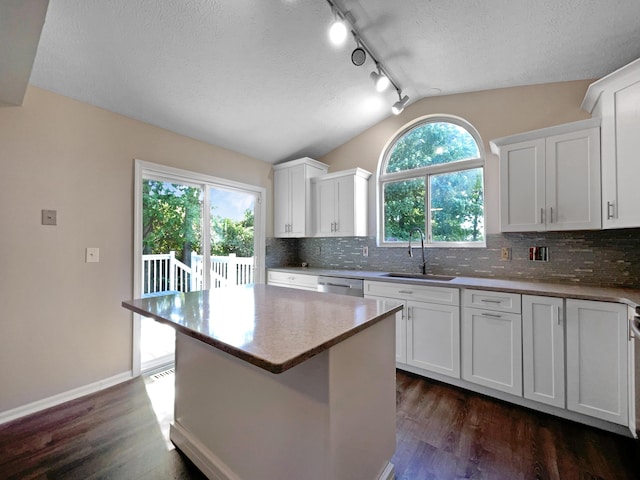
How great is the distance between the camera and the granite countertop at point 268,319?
878mm

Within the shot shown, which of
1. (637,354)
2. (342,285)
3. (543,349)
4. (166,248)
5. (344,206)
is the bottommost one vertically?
(543,349)

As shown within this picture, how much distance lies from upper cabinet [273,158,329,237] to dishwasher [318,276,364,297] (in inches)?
32.1

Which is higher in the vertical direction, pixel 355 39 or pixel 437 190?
pixel 355 39

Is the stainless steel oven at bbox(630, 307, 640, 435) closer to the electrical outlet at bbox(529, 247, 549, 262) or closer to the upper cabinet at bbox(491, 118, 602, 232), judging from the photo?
the upper cabinet at bbox(491, 118, 602, 232)

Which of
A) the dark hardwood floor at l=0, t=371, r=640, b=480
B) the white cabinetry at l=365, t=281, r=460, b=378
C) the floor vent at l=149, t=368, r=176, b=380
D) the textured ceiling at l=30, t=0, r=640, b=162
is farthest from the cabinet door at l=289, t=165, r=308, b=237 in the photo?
the dark hardwood floor at l=0, t=371, r=640, b=480

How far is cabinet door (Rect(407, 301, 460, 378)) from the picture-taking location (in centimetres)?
234

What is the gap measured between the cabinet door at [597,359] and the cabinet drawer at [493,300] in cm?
30

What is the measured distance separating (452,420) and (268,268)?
268 centimetres

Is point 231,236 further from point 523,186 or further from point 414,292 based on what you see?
point 523,186

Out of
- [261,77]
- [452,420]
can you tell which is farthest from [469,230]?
[261,77]

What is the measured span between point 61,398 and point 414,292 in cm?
304

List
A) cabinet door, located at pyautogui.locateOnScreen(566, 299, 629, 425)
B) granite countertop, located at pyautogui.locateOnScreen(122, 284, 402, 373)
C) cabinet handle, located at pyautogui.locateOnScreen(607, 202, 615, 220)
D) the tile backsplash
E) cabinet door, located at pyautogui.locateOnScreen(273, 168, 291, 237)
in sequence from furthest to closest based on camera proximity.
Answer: cabinet door, located at pyautogui.locateOnScreen(273, 168, 291, 237)
the tile backsplash
cabinet handle, located at pyautogui.locateOnScreen(607, 202, 615, 220)
cabinet door, located at pyautogui.locateOnScreen(566, 299, 629, 425)
granite countertop, located at pyautogui.locateOnScreen(122, 284, 402, 373)

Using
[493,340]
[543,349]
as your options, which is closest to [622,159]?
[543,349]

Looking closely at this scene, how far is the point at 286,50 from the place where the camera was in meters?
2.18
